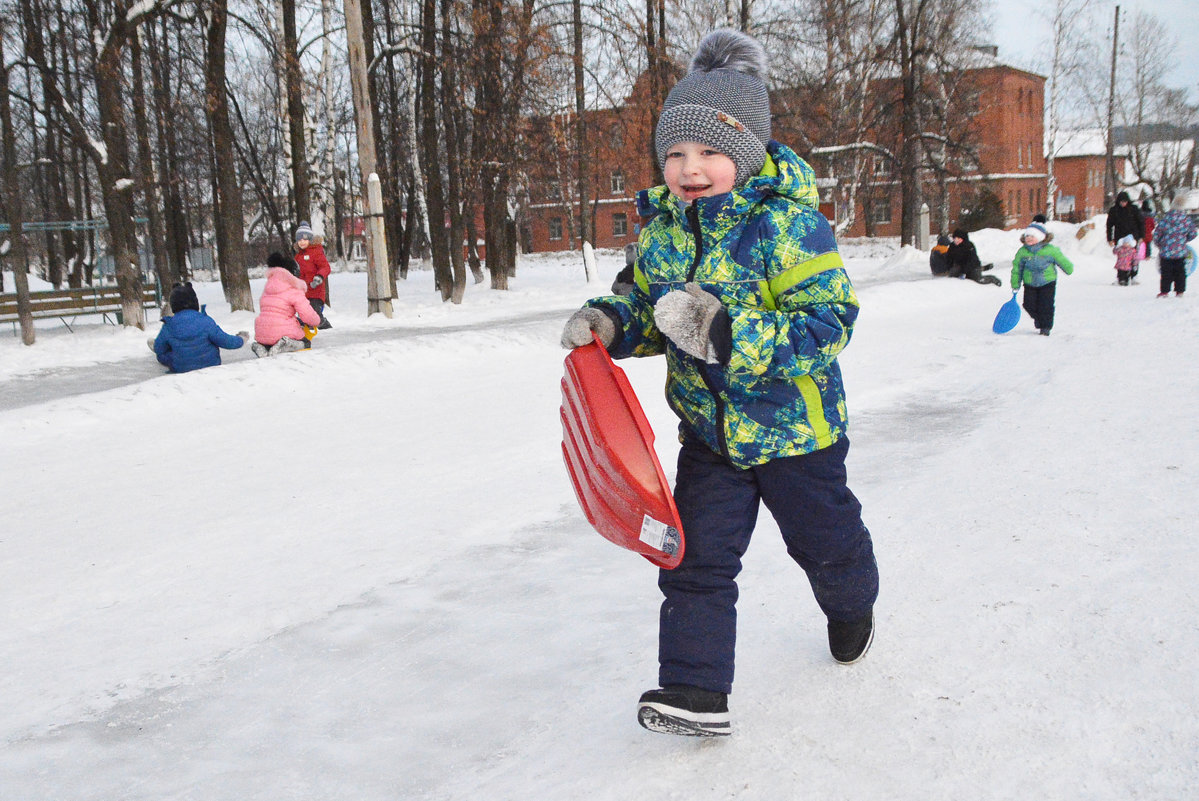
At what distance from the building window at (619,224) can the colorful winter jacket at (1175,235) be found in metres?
49.8

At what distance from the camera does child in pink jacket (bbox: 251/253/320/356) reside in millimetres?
10117

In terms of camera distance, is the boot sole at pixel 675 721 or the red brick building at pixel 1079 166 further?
the red brick building at pixel 1079 166

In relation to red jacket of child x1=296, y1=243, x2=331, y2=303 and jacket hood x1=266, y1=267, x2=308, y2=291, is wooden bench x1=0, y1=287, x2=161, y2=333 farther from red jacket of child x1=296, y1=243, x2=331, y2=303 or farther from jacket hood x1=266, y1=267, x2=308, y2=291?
jacket hood x1=266, y1=267, x2=308, y2=291

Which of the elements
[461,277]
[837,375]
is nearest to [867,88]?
[461,277]

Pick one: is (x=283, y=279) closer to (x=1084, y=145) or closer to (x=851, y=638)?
(x=851, y=638)

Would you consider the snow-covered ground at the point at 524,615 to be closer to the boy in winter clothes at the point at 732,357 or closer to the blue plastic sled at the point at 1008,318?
the boy in winter clothes at the point at 732,357

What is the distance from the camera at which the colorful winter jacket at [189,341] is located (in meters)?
9.07

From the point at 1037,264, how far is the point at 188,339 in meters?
8.69

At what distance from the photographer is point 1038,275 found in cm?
1052

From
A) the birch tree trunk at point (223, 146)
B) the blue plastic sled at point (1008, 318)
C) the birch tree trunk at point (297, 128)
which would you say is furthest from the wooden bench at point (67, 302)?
the blue plastic sled at point (1008, 318)

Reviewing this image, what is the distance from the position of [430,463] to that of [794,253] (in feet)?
12.7

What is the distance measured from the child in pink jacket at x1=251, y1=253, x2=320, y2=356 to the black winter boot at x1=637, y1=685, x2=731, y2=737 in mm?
8490

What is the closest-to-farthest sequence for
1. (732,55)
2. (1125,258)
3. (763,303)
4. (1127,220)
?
(763,303) < (732,55) < (1125,258) < (1127,220)

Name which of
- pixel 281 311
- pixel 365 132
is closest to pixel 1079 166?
pixel 365 132
